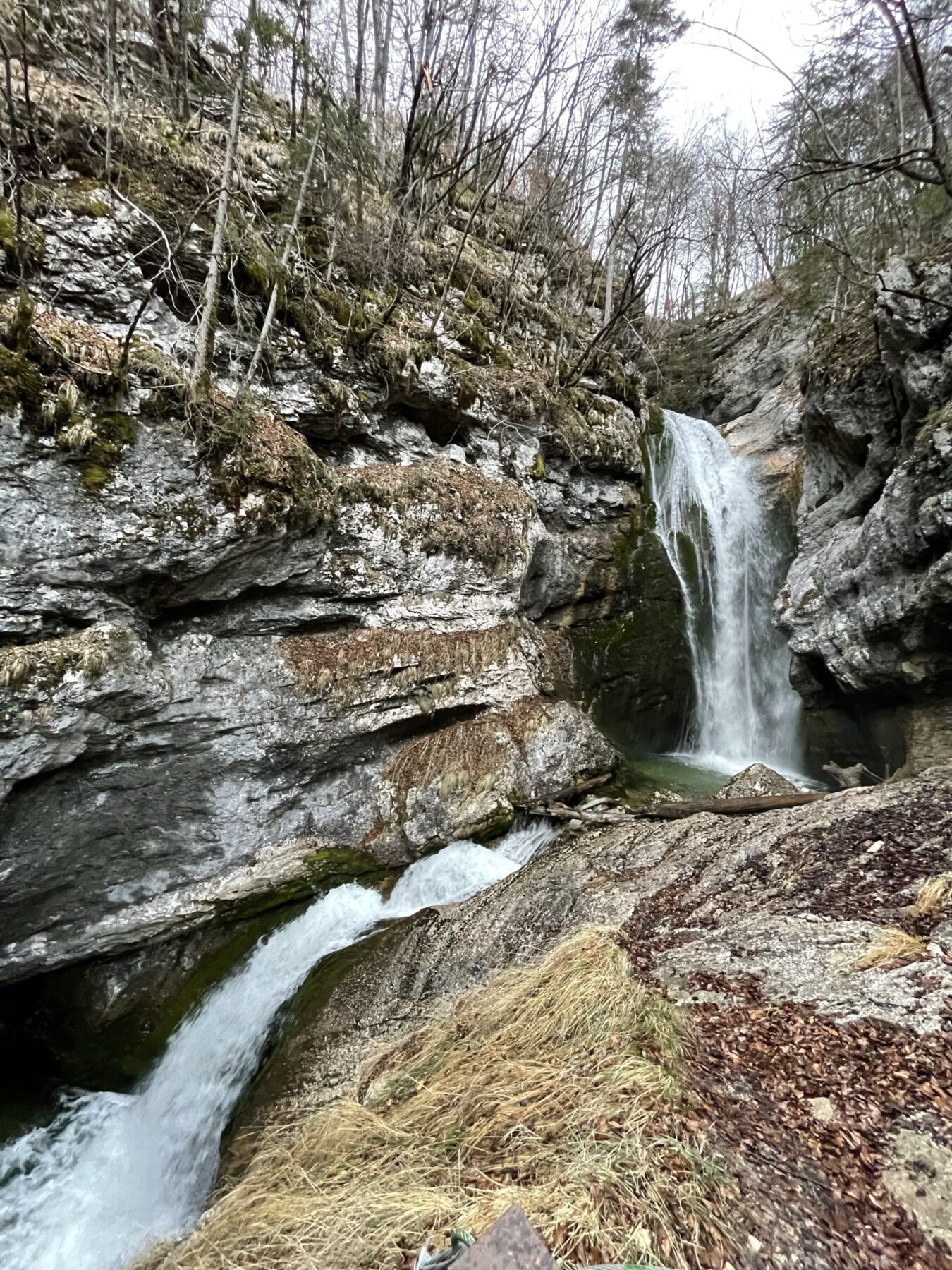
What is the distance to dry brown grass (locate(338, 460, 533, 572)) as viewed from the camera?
815cm

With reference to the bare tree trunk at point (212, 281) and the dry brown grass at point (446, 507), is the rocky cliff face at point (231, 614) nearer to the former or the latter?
the dry brown grass at point (446, 507)

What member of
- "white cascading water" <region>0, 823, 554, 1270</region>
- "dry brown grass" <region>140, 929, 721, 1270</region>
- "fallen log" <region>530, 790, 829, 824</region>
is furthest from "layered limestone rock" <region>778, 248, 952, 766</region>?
"dry brown grass" <region>140, 929, 721, 1270</region>

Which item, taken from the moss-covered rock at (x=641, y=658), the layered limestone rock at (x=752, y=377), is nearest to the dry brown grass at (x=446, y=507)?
the moss-covered rock at (x=641, y=658)

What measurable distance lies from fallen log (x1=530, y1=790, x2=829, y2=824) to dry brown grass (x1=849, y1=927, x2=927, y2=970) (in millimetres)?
3333

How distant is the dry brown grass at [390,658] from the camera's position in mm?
7055

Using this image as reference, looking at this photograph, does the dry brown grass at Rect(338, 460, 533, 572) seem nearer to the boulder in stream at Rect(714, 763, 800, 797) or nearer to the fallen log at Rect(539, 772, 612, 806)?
the fallen log at Rect(539, 772, 612, 806)

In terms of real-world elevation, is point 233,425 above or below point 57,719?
above

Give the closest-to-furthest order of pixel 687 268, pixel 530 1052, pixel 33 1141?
pixel 530 1052 < pixel 33 1141 < pixel 687 268

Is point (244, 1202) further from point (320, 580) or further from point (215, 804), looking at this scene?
point (320, 580)

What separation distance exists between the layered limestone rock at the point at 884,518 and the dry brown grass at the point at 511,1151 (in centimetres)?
770

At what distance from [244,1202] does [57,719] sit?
405 cm

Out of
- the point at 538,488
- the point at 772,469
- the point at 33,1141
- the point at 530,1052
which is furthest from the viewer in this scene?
the point at 772,469

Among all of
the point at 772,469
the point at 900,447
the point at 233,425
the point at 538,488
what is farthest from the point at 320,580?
the point at 772,469

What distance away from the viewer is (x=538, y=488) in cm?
1145
